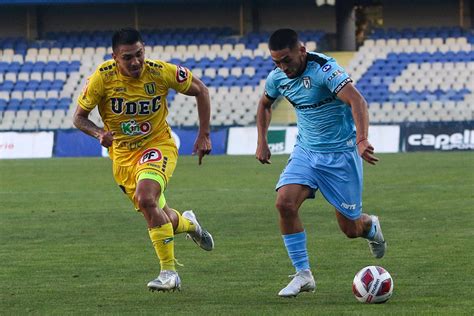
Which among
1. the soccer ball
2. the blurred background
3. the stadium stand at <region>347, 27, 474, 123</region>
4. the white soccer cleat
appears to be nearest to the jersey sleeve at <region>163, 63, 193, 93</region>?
the white soccer cleat

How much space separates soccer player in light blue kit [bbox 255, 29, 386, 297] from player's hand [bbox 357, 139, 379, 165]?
0.74 feet

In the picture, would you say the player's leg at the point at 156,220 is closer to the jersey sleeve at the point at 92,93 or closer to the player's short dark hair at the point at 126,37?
the jersey sleeve at the point at 92,93

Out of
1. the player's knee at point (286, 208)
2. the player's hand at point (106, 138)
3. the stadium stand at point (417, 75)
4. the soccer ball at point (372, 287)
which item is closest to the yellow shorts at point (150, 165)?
the player's hand at point (106, 138)

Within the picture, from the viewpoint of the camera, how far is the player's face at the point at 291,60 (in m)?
9.07

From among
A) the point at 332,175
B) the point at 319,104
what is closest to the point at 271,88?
the point at 319,104

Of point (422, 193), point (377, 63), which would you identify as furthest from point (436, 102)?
point (422, 193)

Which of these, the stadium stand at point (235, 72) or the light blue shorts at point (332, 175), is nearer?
the light blue shorts at point (332, 175)

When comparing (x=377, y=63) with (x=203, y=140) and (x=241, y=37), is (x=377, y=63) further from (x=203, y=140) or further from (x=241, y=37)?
(x=203, y=140)

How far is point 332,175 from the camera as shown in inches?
373

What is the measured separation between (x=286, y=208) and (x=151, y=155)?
1437 mm

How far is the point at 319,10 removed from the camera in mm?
46719

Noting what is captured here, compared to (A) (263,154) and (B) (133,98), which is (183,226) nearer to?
(A) (263,154)

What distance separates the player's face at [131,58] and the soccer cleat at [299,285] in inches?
83.6

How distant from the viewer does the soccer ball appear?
27.8ft
